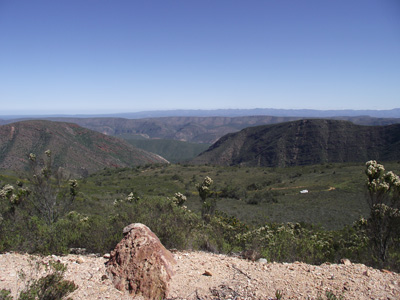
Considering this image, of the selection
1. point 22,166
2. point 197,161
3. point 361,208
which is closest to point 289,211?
point 361,208

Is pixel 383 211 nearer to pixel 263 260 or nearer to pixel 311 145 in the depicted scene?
pixel 263 260

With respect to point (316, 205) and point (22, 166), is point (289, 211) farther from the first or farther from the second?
Answer: point (22, 166)

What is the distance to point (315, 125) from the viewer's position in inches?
2960

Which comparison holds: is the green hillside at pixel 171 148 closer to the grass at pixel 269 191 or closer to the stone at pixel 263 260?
the grass at pixel 269 191

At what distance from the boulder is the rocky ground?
0.17m

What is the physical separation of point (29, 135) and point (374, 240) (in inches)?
2831

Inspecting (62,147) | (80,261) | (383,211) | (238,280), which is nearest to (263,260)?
(238,280)

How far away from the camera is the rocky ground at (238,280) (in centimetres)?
429

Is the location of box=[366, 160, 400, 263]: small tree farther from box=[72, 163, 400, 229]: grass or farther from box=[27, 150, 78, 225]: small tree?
box=[27, 150, 78, 225]: small tree

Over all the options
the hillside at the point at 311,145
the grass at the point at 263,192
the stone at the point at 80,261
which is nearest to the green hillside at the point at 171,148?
the hillside at the point at 311,145

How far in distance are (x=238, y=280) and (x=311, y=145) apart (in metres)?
72.2

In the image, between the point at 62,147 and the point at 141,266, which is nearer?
the point at 141,266

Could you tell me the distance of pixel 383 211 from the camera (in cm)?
641

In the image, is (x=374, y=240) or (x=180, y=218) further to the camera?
(x=180, y=218)
